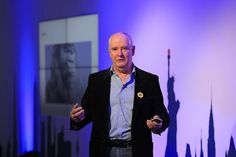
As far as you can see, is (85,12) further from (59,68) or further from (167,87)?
(167,87)

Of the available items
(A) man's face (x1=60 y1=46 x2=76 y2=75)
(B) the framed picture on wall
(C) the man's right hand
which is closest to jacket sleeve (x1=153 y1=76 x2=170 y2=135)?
(C) the man's right hand

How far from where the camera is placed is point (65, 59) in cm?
373

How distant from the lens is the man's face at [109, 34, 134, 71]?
88.8 inches

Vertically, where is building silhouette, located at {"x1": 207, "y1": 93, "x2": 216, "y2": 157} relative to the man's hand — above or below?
below

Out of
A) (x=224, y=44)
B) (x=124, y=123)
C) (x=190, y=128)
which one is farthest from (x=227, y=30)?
(x=124, y=123)

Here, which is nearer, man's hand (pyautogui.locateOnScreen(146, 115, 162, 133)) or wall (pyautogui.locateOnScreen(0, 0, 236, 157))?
man's hand (pyautogui.locateOnScreen(146, 115, 162, 133))

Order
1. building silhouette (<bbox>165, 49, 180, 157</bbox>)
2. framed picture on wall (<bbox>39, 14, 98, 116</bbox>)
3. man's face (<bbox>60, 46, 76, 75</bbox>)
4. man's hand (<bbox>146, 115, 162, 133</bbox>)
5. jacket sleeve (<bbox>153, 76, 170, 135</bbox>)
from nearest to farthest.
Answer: man's hand (<bbox>146, 115, 162, 133</bbox>) < jacket sleeve (<bbox>153, 76, 170, 135</bbox>) < building silhouette (<bbox>165, 49, 180, 157</bbox>) < framed picture on wall (<bbox>39, 14, 98, 116</bbox>) < man's face (<bbox>60, 46, 76, 75</bbox>)

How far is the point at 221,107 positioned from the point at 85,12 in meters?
1.52

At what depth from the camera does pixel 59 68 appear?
3783mm

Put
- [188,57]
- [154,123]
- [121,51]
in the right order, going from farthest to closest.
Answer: [188,57], [121,51], [154,123]

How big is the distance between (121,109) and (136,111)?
89 millimetres

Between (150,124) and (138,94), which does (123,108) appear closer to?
(138,94)

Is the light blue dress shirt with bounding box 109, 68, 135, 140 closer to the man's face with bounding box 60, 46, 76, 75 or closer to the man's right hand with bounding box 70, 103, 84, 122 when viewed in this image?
the man's right hand with bounding box 70, 103, 84, 122

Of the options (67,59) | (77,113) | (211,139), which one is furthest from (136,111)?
(67,59)
